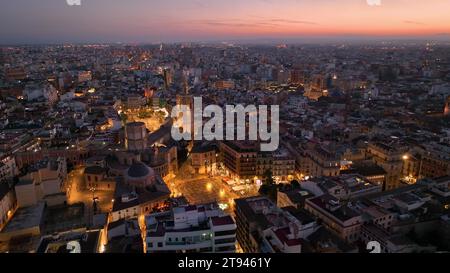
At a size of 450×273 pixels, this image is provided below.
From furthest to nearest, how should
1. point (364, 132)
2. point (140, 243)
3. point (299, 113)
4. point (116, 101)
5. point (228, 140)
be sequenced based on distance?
point (116, 101) → point (299, 113) → point (364, 132) → point (228, 140) → point (140, 243)

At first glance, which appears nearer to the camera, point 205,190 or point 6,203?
point 6,203

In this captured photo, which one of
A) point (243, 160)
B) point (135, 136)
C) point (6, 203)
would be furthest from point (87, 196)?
point (243, 160)

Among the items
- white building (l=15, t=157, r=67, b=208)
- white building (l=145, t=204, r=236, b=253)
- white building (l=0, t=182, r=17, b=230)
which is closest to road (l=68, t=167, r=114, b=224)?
white building (l=15, t=157, r=67, b=208)

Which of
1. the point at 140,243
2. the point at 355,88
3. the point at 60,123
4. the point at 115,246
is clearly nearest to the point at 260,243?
the point at 140,243

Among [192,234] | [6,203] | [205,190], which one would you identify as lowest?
[205,190]

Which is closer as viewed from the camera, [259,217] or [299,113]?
[259,217]

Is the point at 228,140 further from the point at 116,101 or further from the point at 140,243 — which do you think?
the point at 116,101

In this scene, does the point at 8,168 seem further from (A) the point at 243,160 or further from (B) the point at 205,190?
(A) the point at 243,160

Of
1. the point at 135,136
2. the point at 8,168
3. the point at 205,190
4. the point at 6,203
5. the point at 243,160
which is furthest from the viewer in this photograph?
the point at 135,136
